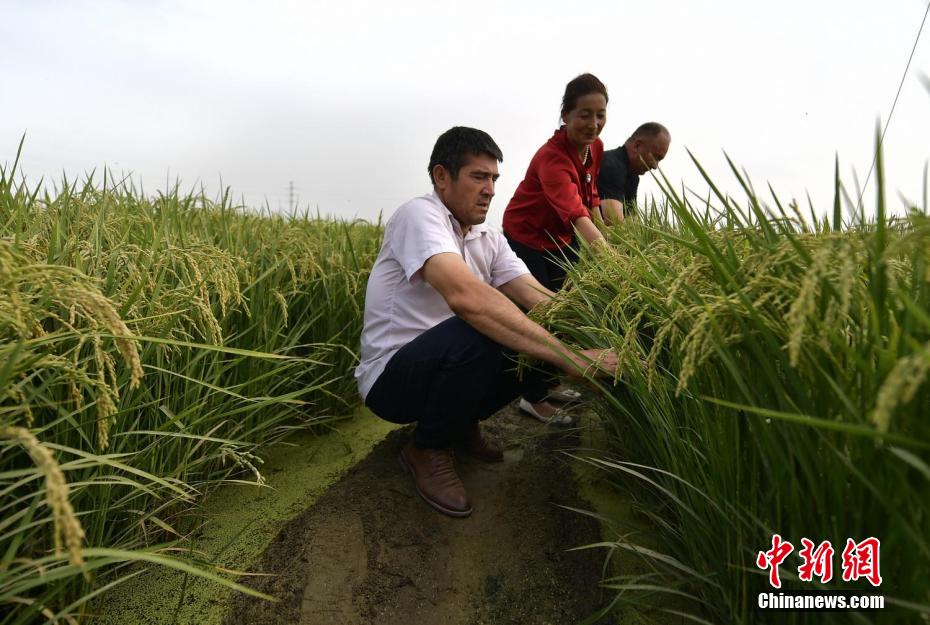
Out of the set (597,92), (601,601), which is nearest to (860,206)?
(601,601)

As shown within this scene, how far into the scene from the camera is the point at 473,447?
2.29m

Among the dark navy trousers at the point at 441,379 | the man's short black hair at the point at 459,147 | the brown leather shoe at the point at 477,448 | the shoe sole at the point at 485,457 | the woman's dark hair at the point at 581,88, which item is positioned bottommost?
the shoe sole at the point at 485,457

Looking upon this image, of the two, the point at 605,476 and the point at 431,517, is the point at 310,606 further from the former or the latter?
the point at 605,476

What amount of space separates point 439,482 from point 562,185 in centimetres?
176

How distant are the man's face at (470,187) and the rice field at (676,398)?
57cm

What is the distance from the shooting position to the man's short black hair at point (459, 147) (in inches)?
86.0

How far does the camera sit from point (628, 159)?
13.4 feet

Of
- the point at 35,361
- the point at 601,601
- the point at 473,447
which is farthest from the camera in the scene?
the point at 473,447

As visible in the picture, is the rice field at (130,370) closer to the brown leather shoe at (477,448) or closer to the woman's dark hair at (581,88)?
the brown leather shoe at (477,448)

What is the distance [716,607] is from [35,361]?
4.48 feet

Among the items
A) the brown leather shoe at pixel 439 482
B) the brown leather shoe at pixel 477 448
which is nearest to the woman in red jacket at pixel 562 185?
the brown leather shoe at pixel 477 448

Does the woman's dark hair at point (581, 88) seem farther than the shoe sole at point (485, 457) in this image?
Yes

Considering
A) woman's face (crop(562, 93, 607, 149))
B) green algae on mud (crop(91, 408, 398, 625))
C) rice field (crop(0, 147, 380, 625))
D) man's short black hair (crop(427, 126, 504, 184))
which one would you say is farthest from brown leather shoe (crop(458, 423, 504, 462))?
woman's face (crop(562, 93, 607, 149))

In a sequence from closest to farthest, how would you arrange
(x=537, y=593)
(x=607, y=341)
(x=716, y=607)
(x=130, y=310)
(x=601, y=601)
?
(x=716, y=607) < (x=130, y=310) < (x=601, y=601) < (x=537, y=593) < (x=607, y=341)
